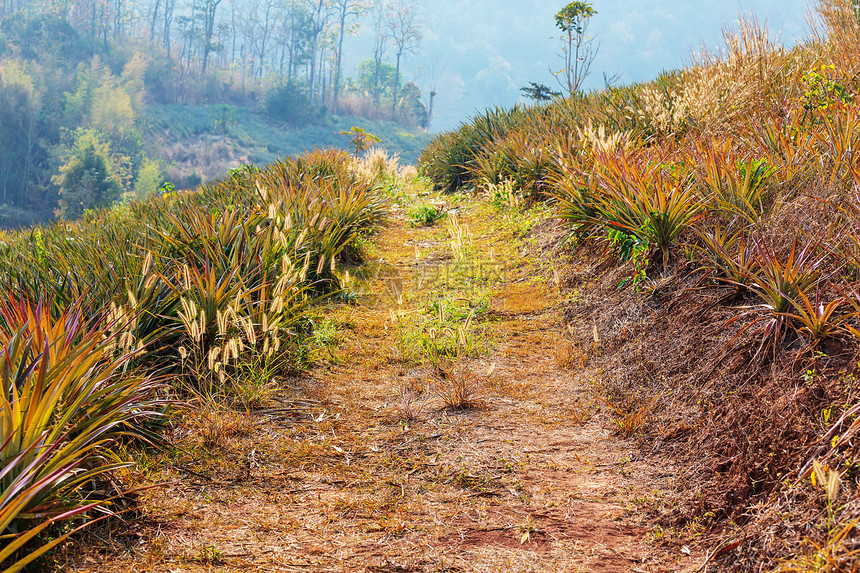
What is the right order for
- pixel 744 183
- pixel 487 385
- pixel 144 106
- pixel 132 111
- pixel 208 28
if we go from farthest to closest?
pixel 208 28, pixel 144 106, pixel 132 111, pixel 744 183, pixel 487 385

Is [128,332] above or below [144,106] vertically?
below

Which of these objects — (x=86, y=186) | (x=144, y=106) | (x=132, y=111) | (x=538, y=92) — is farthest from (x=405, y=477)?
(x=144, y=106)

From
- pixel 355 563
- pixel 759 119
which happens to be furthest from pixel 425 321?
pixel 759 119

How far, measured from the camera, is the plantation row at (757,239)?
2.18 meters

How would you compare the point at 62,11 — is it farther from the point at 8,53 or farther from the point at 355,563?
the point at 355,563

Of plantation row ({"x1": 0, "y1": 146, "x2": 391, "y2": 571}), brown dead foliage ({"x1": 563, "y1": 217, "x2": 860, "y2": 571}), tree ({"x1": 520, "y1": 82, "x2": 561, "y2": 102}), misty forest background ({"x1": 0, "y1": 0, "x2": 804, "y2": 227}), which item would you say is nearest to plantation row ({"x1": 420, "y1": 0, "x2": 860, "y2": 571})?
brown dead foliage ({"x1": 563, "y1": 217, "x2": 860, "y2": 571})

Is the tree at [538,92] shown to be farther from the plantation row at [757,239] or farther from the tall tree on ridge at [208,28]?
the tall tree on ridge at [208,28]

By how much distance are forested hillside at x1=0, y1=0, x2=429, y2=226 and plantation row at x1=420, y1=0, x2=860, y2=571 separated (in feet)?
111

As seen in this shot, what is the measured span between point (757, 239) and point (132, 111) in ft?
195

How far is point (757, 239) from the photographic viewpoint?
3.24 metres

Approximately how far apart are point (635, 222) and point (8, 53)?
67.1 m

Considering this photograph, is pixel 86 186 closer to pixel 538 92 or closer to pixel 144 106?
pixel 144 106

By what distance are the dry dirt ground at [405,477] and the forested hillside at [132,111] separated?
1432 inches

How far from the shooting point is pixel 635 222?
14.2ft
